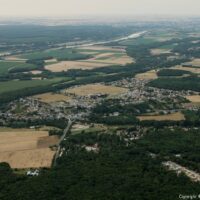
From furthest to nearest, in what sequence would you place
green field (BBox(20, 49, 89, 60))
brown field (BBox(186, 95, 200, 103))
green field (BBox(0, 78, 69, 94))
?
green field (BBox(20, 49, 89, 60)) < green field (BBox(0, 78, 69, 94)) < brown field (BBox(186, 95, 200, 103))

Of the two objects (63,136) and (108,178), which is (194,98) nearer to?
(63,136)

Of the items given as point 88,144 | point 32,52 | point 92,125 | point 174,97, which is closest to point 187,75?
point 174,97

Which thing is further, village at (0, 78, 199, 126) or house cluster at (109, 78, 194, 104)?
house cluster at (109, 78, 194, 104)

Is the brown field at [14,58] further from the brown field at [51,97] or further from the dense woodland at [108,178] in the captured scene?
the dense woodland at [108,178]

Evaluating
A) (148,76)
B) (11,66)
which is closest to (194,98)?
(148,76)

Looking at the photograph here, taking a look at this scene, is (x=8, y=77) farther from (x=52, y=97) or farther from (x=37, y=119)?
(x=37, y=119)

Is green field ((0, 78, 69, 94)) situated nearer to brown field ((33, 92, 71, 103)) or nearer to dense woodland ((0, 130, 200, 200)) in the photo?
brown field ((33, 92, 71, 103))

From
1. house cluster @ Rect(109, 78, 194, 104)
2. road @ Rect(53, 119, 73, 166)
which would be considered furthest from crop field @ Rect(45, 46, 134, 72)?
road @ Rect(53, 119, 73, 166)
